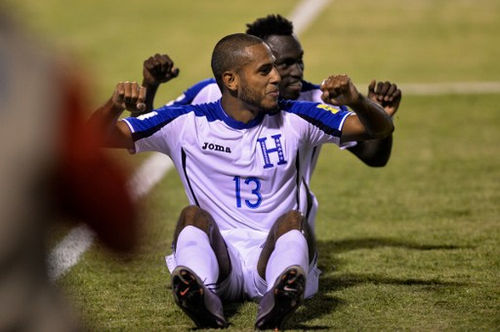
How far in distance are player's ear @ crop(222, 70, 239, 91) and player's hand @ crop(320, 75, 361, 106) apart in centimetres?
72

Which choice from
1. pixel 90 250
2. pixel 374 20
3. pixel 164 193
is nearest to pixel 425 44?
pixel 374 20

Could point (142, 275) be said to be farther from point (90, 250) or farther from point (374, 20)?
point (374, 20)

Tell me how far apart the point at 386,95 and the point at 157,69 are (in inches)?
54.9

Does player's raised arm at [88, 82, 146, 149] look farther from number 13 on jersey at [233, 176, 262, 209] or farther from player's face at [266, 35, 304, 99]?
player's face at [266, 35, 304, 99]

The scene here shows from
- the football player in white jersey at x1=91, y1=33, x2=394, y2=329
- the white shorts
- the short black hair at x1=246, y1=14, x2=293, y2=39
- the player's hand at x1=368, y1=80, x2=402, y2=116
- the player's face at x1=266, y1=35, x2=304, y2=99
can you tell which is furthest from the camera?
the short black hair at x1=246, y1=14, x2=293, y2=39

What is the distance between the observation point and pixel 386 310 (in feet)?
19.2

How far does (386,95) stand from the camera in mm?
6254

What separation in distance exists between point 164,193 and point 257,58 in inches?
163

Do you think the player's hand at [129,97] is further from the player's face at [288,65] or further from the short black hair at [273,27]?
the short black hair at [273,27]

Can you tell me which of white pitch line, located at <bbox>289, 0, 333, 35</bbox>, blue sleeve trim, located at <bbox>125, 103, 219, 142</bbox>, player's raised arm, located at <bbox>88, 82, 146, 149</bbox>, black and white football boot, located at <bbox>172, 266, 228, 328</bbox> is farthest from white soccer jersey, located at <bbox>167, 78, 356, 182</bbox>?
white pitch line, located at <bbox>289, 0, 333, 35</bbox>

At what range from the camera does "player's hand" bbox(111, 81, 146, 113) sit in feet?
17.7

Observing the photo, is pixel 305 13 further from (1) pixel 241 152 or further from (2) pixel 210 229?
(2) pixel 210 229

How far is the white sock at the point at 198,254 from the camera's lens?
5461 mm

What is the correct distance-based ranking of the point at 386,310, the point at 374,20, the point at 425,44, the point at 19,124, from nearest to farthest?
the point at 19,124
the point at 386,310
the point at 425,44
the point at 374,20
